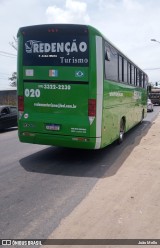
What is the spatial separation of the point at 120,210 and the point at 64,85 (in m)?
4.08

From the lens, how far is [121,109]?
11.4 m

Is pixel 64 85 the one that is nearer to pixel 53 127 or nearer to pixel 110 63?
pixel 53 127

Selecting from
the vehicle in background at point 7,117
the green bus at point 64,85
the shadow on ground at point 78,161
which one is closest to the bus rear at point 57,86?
the green bus at point 64,85

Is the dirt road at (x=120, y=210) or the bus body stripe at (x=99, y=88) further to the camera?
the bus body stripe at (x=99, y=88)

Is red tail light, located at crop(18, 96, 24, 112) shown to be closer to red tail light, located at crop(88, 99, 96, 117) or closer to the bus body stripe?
red tail light, located at crop(88, 99, 96, 117)

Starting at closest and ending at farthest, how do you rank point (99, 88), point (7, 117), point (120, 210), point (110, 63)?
point (120, 210) < point (99, 88) < point (110, 63) < point (7, 117)

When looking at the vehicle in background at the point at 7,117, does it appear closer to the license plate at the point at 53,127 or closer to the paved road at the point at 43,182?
the paved road at the point at 43,182

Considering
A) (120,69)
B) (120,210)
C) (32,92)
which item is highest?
(120,69)

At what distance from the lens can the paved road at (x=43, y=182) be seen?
192 inches

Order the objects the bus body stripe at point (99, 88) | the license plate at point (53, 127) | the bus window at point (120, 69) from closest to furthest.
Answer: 1. the bus body stripe at point (99, 88)
2. the license plate at point (53, 127)
3. the bus window at point (120, 69)

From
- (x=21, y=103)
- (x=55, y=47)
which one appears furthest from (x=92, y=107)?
(x=21, y=103)

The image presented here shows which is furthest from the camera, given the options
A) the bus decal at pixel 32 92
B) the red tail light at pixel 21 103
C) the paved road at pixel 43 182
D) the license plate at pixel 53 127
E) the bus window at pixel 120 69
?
the bus window at pixel 120 69

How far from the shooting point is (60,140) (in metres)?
8.70

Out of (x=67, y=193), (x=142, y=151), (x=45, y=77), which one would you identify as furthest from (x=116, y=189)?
(x=142, y=151)
